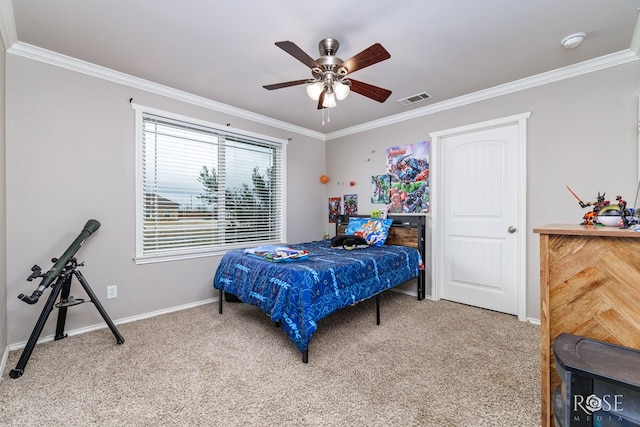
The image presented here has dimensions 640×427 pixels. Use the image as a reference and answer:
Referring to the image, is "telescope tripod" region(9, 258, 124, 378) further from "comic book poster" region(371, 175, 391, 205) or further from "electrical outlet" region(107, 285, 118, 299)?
"comic book poster" region(371, 175, 391, 205)

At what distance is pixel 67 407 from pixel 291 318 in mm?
1398

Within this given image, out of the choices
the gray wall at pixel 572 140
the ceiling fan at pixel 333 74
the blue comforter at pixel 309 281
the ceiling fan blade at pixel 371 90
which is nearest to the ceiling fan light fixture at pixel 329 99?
the ceiling fan at pixel 333 74

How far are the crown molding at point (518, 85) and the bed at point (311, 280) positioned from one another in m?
1.81

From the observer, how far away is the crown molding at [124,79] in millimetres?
2394

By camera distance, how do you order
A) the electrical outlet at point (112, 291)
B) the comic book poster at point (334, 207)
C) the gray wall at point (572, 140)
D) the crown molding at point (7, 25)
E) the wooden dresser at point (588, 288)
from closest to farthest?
the wooden dresser at point (588, 288) < the crown molding at point (7, 25) < the gray wall at point (572, 140) < the electrical outlet at point (112, 291) < the comic book poster at point (334, 207)

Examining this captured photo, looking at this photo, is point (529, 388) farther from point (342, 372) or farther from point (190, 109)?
point (190, 109)

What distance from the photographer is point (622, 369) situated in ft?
2.98

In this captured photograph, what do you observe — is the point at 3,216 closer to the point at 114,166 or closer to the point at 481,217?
the point at 114,166

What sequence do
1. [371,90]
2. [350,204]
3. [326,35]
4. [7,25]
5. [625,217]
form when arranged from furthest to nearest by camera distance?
[350,204] < [371,90] < [326,35] < [7,25] < [625,217]

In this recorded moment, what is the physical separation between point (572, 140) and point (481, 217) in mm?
1105

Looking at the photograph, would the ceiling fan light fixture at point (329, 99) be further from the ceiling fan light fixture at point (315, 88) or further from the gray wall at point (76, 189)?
the gray wall at point (76, 189)

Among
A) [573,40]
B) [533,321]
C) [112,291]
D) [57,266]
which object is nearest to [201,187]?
[112,291]

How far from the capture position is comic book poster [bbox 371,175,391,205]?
13.4ft

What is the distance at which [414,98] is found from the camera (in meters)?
3.38
